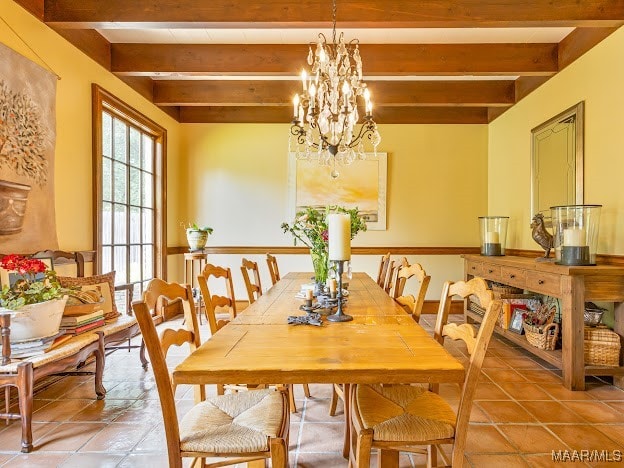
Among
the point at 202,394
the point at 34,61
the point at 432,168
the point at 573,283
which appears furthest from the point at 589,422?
the point at 34,61

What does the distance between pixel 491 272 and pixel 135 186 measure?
3895mm

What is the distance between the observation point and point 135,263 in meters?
4.29

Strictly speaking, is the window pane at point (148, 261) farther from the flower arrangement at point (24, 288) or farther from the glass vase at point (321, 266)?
the glass vase at point (321, 266)

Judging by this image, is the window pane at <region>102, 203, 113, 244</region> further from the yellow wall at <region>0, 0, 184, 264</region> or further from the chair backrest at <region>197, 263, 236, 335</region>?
the chair backrest at <region>197, 263, 236, 335</region>

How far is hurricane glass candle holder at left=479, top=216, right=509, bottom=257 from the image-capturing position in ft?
14.0

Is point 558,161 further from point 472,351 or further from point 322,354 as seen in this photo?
point 322,354

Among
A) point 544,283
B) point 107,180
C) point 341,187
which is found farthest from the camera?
point 341,187

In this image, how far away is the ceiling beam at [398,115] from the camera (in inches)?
205

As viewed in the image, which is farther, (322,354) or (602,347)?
(602,347)

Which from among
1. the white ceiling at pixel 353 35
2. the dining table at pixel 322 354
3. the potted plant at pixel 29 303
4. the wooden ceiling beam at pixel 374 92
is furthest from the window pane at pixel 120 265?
the dining table at pixel 322 354

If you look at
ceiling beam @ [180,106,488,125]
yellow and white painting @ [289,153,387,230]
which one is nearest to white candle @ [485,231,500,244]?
yellow and white painting @ [289,153,387,230]

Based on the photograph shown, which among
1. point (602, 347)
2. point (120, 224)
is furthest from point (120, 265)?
point (602, 347)

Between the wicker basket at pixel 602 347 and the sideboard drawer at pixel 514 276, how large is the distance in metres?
0.63

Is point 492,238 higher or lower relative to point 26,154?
lower
